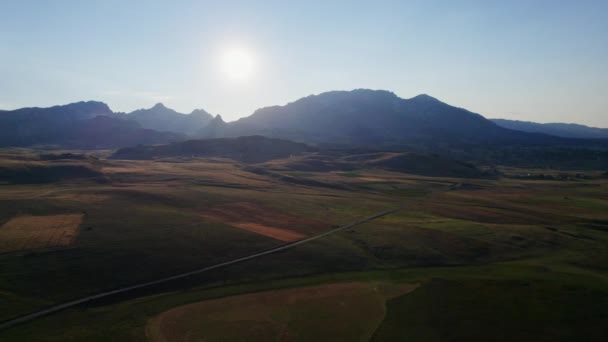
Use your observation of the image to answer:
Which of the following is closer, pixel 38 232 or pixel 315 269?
pixel 315 269

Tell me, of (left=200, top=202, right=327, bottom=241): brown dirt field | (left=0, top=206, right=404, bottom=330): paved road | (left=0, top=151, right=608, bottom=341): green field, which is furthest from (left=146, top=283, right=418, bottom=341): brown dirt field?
(left=200, top=202, right=327, bottom=241): brown dirt field

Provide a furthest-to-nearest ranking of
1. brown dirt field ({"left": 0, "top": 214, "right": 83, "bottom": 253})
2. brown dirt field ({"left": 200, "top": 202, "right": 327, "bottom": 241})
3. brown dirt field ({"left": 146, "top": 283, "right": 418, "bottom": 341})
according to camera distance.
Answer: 1. brown dirt field ({"left": 200, "top": 202, "right": 327, "bottom": 241})
2. brown dirt field ({"left": 0, "top": 214, "right": 83, "bottom": 253})
3. brown dirt field ({"left": 146, "top": 283, "right": 418, "bottom": 341})

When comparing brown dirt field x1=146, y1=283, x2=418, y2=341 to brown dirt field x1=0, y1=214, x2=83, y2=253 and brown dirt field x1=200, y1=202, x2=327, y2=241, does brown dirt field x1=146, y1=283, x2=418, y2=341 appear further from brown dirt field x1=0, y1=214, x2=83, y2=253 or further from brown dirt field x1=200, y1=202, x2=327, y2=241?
brown dirt field x1=0, y1=214, x2=83, y2=253

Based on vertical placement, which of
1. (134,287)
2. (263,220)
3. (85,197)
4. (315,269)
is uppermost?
(85,197)

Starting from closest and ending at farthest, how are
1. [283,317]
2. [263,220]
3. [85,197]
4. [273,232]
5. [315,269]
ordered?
[283,317] < [315,269] < [273,232] < [263,220] < [85,197]

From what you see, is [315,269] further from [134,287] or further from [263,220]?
[263,220]

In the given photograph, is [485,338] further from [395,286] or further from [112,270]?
[112,270]

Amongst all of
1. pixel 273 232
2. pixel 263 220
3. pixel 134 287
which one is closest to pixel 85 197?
pixel 263 220
